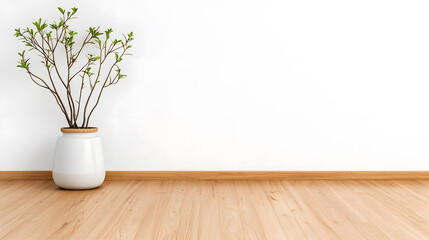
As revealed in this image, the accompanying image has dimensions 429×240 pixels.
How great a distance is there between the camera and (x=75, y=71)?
106 inches

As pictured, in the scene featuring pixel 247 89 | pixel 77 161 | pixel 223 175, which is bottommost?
pixel 223 175

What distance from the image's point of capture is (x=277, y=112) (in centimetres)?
276

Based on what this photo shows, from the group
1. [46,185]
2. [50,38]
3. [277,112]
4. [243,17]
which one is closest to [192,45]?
[243,17]

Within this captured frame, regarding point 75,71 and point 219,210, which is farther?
point 75,71

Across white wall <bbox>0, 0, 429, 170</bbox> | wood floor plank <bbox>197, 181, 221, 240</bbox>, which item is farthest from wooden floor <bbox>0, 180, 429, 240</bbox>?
white wall <bbox>0, 0, 429, 170</bbox>

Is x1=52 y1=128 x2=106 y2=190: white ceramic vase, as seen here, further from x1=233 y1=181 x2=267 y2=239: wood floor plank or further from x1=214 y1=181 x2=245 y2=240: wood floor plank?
x1=233 y1=181 x2=267 y2=239: wood floor plank

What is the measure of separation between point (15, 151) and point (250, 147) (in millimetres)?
1411

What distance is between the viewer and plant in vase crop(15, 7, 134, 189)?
8.07 feet

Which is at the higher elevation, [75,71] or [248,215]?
[75,71]

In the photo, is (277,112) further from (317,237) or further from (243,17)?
(317,237)

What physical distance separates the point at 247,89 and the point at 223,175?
54cm

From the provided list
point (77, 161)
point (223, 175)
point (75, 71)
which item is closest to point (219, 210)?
point (223, 175)

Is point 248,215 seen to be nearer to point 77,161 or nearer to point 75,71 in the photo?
point 77,161

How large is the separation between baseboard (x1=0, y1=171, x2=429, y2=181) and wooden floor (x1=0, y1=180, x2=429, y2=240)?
0.17 feet
